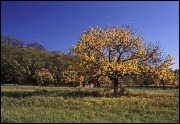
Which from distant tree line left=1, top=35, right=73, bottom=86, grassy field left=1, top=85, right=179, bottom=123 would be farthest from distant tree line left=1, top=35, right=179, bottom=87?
grassy field left=1, top=85, right=179, bottom=123

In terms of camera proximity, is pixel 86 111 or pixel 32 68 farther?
pixel 32 68

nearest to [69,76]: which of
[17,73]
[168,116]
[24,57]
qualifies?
[168,116]

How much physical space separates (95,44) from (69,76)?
740 centimetres

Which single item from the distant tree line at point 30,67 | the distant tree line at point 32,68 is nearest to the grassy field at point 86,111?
the distant tree line at point 32,68

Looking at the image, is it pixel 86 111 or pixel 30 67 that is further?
pixel 30 67

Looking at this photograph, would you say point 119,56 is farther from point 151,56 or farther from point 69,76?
point 69,76

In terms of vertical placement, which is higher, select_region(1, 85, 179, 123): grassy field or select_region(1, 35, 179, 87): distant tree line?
select_region(1, 35, 179, 87): distant tree line

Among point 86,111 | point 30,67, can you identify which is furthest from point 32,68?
point 86,111

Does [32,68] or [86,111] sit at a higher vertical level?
[32,68]

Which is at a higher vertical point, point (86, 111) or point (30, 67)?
point (30, 67)

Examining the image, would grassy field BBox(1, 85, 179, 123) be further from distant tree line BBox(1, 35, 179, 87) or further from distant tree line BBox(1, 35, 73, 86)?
distant tree line BBox(1, 35, 73, 86)

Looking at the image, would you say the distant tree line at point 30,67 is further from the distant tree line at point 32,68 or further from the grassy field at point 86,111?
the grassy field at point 86,111

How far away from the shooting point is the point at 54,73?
96.5m

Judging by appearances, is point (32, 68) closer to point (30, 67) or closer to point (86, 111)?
point (30, 67)
